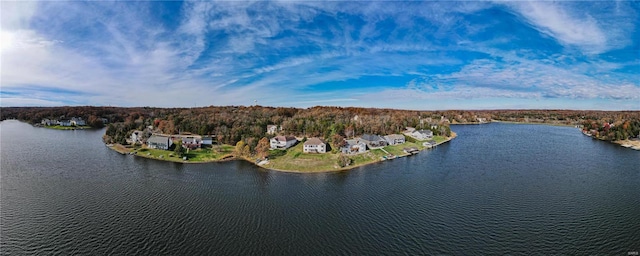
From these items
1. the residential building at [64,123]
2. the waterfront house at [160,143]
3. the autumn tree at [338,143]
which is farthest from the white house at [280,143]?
the residential building at [64,123]

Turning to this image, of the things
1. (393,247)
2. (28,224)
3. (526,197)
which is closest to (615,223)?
(526,197)

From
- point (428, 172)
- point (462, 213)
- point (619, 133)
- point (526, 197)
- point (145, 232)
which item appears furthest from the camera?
point (619, 133)

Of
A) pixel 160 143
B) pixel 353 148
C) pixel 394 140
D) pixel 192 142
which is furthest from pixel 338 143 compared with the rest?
pixel 160 143

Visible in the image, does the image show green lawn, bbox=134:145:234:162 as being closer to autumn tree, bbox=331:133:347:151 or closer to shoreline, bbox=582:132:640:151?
autumn tree, bbox=331:133:347:151

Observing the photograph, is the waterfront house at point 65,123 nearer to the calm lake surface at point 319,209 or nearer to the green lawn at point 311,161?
the calm lake surface at point 319,209

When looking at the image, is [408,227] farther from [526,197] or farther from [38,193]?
[38,193]

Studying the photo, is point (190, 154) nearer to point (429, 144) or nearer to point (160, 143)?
point (160, 143)

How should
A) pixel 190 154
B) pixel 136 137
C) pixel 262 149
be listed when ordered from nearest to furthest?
pixel 262 149, pixel 190 154, pixel 136 137

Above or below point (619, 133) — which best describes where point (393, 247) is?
below

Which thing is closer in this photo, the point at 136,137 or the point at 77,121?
the point at 136,137
